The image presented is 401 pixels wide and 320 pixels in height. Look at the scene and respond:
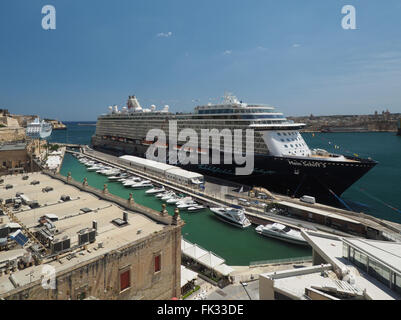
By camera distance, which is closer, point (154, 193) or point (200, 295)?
point (200, 295)

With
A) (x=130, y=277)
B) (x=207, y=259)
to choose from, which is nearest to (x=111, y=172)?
(x=207, y=259)

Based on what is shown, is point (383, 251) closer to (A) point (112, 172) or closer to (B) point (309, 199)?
(B) point (309, 199)

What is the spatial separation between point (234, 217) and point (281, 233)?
192 inches

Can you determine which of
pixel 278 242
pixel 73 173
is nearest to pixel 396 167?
pixel 278 242

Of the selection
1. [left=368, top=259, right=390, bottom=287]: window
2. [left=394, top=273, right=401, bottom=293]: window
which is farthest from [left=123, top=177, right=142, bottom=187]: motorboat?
[left=394, top=273, right=401, bottom=293]: window

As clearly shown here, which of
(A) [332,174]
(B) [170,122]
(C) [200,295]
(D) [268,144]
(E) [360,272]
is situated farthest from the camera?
(B) [170,122]

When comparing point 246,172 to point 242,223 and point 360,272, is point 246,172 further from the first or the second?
point 360,272

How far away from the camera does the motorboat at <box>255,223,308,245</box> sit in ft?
68.6

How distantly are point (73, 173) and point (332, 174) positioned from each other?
1878 inches

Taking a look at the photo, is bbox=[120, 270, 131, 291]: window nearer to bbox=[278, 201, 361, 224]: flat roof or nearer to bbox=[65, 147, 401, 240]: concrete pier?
bbox=[65, 147, 401, 240]: concrete pier

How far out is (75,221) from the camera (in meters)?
13.5

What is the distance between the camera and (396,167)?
53.0 metres

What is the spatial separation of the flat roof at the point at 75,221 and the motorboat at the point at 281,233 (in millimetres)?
12788
